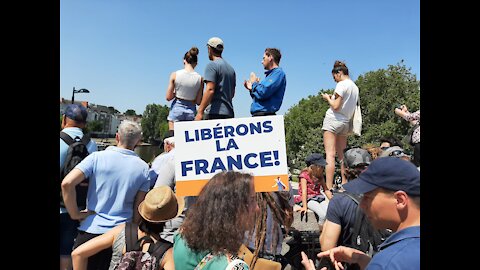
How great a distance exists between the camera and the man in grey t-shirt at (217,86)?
17.6 feet

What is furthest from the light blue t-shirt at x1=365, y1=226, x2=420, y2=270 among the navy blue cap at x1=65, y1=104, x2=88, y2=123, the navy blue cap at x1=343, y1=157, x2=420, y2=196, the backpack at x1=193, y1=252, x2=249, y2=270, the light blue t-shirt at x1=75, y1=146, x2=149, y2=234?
the navy blue cap at x1=65, y1=104, x2=88, y2=123

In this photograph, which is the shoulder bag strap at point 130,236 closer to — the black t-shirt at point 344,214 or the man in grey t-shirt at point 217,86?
the black t-shirt at point 344,214

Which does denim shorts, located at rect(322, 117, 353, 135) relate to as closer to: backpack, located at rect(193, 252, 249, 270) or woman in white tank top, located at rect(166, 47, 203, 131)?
woman in white tank top, located at rect(166, 47, 203, 131)

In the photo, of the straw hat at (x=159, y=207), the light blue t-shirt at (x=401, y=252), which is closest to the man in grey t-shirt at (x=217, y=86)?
the straw hat at (x=159, y=207)

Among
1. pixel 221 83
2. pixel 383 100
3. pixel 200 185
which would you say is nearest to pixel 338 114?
pixel 221 83

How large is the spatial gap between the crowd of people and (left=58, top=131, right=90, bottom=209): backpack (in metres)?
0.04

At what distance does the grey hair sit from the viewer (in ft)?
12.1

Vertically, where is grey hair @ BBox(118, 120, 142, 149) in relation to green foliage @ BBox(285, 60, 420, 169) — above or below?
below

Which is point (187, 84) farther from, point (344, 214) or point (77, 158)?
point (344, 214)

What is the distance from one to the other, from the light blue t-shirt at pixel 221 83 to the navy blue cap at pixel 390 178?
11.1ft
